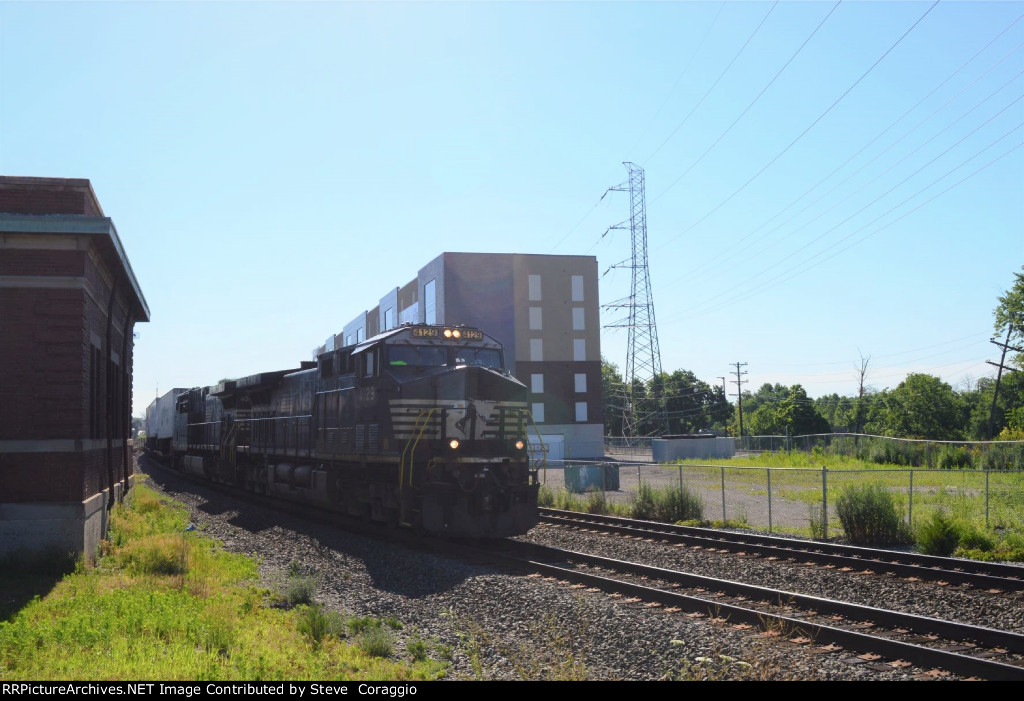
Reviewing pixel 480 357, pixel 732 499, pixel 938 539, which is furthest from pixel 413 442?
pixel 732 499

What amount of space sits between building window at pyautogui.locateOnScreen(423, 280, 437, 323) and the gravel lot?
50.0 metres

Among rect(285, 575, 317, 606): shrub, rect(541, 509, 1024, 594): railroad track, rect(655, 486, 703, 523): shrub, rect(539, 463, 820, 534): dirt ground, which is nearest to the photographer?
rect(285, 575, 317, 606): shrub

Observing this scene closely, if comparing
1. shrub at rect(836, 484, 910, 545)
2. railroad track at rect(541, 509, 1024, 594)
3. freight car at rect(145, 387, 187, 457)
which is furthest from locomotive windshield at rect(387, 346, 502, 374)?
freight car at rect(145, 387, 187, 457)

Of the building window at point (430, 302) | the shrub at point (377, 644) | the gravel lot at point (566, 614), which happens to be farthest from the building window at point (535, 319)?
the shrub at point (377, 644)

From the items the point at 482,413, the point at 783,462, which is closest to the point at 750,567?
the point at 482,413

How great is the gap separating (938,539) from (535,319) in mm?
54062

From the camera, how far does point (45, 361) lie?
12750 mm

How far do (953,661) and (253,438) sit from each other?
23013 mm

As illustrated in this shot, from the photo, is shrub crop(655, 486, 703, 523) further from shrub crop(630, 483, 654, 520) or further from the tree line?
the tree line

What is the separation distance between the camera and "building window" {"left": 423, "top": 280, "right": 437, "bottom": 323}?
6519 centimetres

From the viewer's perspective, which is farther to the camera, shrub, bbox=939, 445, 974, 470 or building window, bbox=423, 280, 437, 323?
building window, bbox=423, 280, 437, 323

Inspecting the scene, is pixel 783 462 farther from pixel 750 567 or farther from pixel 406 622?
pixel 406 622

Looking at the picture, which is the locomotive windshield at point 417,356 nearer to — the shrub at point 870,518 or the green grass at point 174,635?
the green grass at point 174,635

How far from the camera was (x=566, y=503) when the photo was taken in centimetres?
2267
